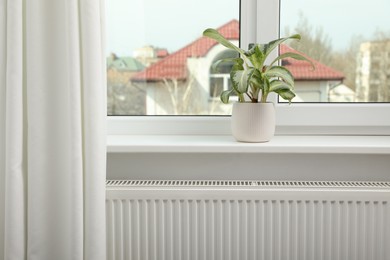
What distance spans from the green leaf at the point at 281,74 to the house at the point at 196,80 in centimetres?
29

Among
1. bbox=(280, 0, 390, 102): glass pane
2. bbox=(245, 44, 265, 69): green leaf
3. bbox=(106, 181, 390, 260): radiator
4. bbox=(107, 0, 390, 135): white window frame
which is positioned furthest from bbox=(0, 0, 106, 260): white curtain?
bbox=(280, 0, 390, 102): glass pane

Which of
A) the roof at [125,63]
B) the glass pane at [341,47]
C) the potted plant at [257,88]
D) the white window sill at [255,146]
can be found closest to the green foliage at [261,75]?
the potted plant at [257,88]

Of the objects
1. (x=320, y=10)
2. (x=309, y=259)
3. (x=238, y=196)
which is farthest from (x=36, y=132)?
(x=320, y=10)

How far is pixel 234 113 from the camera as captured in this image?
1600mm

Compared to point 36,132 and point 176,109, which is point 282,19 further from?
point 36,132

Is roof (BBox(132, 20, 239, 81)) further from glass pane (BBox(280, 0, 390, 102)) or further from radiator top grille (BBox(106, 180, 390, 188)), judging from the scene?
radiator top grille (BBox(106, 180, 390, 188))

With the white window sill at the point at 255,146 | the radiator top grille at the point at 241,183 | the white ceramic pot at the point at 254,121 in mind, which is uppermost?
the white ceramic pot at the point at 254,121

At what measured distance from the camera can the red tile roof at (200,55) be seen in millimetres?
1791

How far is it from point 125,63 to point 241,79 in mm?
543

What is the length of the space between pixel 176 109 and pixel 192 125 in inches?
3.8

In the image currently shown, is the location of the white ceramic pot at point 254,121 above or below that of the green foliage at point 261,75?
below

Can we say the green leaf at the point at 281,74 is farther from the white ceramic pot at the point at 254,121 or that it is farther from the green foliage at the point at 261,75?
the white ceramic pot at the point at 254,121

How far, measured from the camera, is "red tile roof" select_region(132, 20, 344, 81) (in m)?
1.79

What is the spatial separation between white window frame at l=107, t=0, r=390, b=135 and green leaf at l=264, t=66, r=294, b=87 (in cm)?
23
